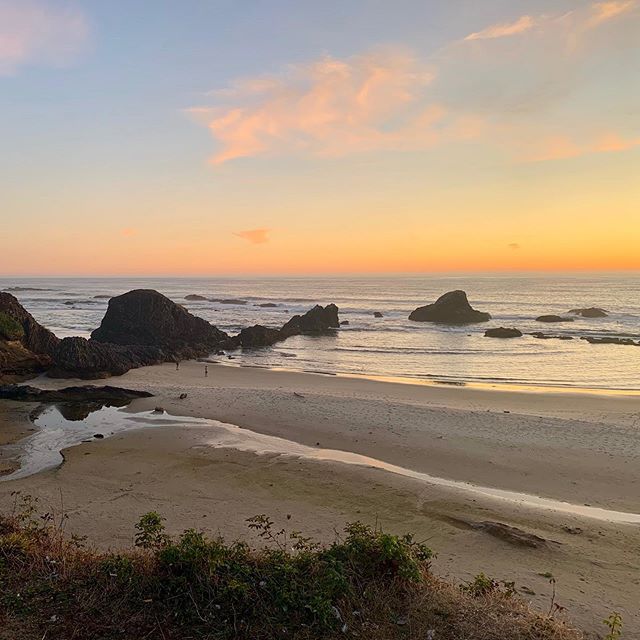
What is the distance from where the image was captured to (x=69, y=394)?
1983 cm

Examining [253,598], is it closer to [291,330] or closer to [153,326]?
[153,326]

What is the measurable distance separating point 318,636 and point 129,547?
13.6 feet

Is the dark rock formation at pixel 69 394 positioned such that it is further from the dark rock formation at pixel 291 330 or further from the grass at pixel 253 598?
the dark rock formation at pixel 291 330

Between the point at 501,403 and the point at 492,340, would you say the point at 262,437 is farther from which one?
the point at 492,340

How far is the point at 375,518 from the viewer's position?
29.9ft

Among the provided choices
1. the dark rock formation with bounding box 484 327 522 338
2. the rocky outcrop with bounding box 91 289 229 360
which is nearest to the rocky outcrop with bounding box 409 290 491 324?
the dark rock formation with bounding box 484 327 522 338

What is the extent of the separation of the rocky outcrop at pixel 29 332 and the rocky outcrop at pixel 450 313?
40.8m

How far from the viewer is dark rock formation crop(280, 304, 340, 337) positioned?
154ft

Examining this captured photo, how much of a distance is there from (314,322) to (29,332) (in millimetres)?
26851

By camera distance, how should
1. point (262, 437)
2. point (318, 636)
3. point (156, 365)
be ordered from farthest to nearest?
1. point (156, 365)
2. point (262, 437)
3. point (318, 636)

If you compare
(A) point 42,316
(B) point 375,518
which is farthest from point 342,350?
(A) point 42,316

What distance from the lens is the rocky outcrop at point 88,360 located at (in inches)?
943

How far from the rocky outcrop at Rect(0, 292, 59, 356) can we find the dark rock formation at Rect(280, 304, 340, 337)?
22437mm

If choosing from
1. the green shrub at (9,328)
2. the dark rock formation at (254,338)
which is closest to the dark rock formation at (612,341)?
the dark rock formation at (254,338)
